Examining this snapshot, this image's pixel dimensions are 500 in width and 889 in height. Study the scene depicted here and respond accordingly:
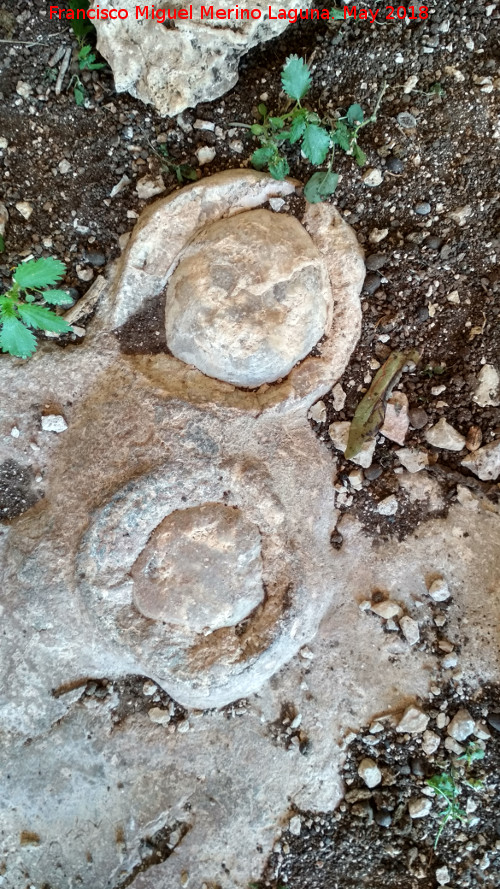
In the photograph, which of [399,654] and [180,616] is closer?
[180,616]

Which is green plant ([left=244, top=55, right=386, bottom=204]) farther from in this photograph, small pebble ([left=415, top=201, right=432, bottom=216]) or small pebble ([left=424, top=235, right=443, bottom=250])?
small pebble ([left=424, top=235, right=443, bottom=250])

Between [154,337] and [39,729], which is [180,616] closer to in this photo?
[39,729]

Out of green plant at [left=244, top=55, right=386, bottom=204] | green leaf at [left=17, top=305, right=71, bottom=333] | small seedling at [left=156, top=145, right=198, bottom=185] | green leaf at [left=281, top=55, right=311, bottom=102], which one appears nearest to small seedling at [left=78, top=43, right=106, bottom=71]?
small seedling at [left=156, top=145, right=198, bottom=185]

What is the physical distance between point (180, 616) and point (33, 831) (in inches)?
38.8

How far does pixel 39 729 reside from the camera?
2.34 m

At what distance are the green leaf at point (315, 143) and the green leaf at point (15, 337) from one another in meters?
1.14

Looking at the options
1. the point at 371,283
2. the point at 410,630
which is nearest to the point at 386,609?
the point at 410,630

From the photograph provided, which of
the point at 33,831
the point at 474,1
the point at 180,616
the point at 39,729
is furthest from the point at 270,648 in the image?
the point at 474,1

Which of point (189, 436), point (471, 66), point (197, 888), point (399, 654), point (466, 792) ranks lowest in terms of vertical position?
point (466, 792)

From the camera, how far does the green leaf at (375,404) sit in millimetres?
2375

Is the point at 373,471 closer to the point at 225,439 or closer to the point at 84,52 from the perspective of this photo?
the point at 225,439

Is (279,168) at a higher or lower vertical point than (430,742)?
higher

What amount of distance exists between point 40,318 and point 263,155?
0.98 m

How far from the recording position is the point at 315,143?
217 centimetres
